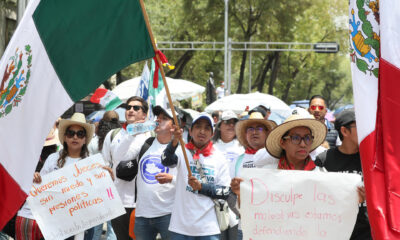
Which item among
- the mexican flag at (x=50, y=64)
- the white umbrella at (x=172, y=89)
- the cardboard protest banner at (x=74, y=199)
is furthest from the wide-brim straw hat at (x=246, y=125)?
the white umbrella at (x=172, y=89)

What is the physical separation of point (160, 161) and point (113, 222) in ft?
4.06

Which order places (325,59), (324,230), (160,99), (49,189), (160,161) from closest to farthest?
(324,230) → (49,189) → (160,161) → (160,99) → (325,59)

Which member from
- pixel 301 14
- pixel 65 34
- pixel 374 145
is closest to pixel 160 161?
pixel 65 34

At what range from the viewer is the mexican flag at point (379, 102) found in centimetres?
374

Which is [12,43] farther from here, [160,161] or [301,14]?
[301,14]

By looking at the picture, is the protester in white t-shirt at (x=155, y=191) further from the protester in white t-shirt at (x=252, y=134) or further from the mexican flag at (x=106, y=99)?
the mexican flag at (x=106, y=99)

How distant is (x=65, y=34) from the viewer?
473 cm

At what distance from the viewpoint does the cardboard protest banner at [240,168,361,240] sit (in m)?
4.47

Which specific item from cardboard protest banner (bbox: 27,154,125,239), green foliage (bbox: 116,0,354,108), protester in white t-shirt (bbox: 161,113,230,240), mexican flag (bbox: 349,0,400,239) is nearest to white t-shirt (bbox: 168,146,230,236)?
protester in white t-shirt (bbox: 161,113,230,240)

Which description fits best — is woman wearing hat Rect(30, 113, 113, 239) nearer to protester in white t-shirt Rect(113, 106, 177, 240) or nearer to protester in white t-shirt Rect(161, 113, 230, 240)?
protester in white t-shirt Rect(113, 106, 177, 240)

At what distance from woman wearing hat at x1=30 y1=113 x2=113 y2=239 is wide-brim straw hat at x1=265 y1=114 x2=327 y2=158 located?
95.7 inches

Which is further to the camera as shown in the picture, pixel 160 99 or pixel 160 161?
pixel 160 99

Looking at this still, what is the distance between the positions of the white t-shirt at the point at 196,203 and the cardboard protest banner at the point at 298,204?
147cm

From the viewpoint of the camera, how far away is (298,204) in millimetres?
4547
